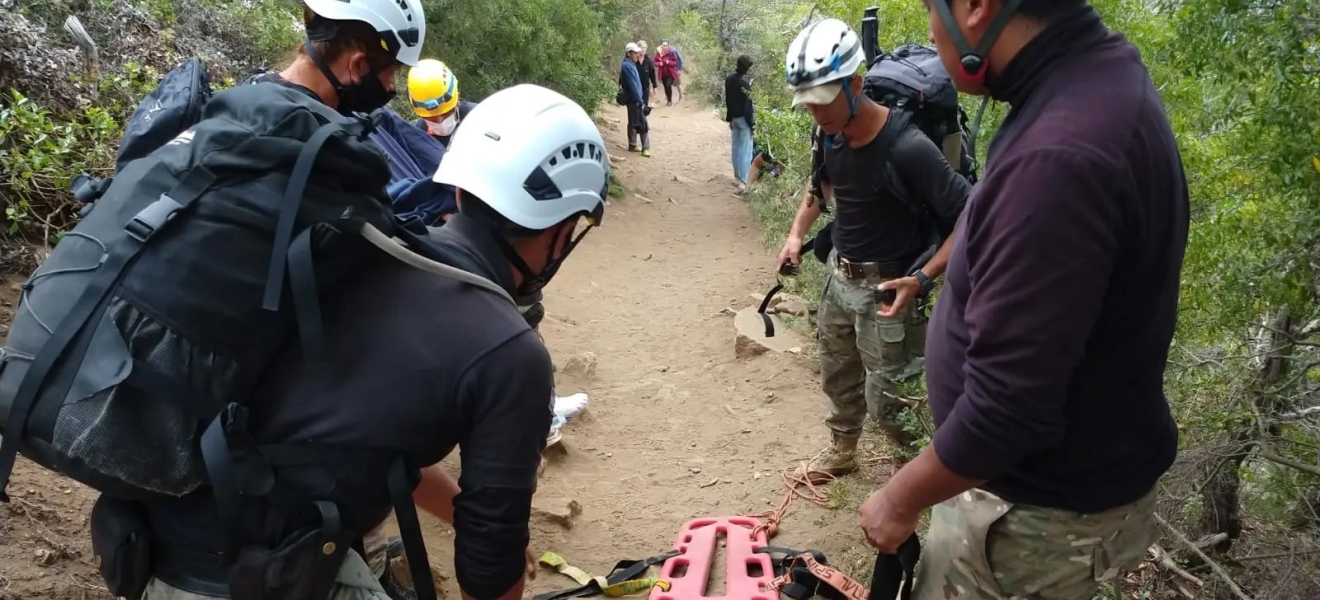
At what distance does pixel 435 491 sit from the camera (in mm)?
2271

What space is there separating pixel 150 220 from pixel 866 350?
133 inches

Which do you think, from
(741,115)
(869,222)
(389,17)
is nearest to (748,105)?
(741,115)

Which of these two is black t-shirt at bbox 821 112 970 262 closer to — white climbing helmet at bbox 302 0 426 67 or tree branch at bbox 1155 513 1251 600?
tree branch at bbox 1155 513 1251 600

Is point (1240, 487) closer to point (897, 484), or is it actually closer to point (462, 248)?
point (897, 484)

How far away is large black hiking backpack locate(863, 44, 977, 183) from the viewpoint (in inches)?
154

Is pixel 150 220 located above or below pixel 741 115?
above

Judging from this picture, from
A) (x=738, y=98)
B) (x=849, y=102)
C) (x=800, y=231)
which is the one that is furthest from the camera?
(x=738, y=98)

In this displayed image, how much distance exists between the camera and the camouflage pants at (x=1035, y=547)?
199 cm

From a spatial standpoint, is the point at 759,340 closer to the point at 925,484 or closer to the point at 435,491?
the point at 435,491

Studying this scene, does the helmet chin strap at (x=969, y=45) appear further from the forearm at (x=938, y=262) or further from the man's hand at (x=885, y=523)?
the forearm at (x=938, y=262)

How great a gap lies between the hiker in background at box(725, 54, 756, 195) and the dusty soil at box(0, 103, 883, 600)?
7.72 feet

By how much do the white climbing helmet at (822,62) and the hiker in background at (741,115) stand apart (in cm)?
917

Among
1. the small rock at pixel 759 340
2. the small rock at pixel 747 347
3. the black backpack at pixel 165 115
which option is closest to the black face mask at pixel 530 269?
the black backpack at pixel 165 115

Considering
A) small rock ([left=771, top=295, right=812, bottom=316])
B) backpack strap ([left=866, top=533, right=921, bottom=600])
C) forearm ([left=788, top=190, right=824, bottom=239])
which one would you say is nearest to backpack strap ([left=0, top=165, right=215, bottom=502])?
backpack strap ([left=866, top=533, right=921, bottom=600])
